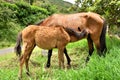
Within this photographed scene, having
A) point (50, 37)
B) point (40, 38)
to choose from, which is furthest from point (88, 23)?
point (40, 38)

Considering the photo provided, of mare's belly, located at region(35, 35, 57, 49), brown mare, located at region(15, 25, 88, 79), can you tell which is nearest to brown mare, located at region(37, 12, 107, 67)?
brown mare, located at region(15, 25, 88, 79)

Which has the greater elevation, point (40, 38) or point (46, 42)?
point (40, 38)

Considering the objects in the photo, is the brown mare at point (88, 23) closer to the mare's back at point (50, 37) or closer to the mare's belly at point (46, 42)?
the mare's back at point (50, 37)

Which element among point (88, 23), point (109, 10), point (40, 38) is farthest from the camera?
point (109, 10)

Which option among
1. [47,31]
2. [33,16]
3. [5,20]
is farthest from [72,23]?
[33,16]

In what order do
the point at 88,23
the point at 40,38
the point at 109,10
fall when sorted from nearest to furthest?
the point at 40,38 < the point at 88,23 < the point at 109,10

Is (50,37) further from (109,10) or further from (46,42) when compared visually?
(109,10)

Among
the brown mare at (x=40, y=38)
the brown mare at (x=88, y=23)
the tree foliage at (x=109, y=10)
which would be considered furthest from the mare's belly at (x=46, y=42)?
the tree foliage at (x=109, y=10)

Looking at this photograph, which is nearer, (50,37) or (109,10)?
(50,37)

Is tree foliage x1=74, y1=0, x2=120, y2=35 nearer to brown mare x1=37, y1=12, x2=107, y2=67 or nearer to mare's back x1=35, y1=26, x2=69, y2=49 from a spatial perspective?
brown mare x1=37, y1=12, x2=107, y2=67

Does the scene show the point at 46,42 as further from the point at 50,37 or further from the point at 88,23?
the point at 88,23

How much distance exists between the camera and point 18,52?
7.89 m

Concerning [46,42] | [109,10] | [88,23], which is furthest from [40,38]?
[109,10]

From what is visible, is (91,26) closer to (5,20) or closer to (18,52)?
(18,52)
